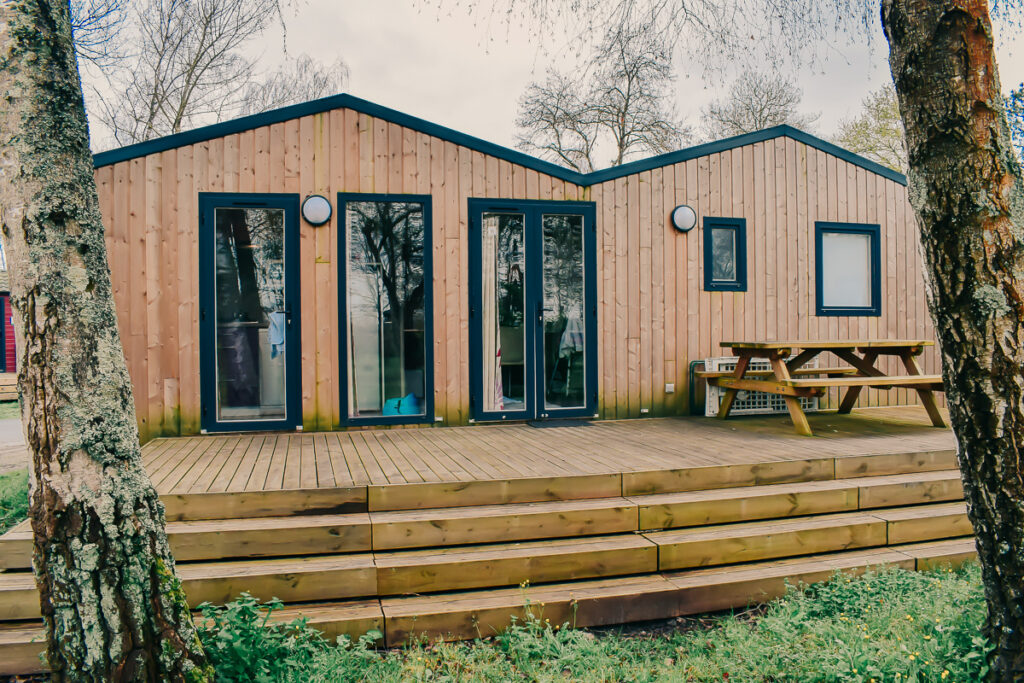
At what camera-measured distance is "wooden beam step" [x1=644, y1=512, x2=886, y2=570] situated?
128 inches

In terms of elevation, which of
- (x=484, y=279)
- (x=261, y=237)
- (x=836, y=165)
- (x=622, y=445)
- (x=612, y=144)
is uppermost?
(x=612, y=144)

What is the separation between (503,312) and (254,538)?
3.23 meters

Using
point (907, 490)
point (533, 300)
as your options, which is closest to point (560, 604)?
point (907, 490)

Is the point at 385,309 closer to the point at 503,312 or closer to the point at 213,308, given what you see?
the point at 503,312

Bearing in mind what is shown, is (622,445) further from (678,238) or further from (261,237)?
(261,237)

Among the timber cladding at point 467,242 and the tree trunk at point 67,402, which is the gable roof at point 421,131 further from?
the tree trunk at point 67,402

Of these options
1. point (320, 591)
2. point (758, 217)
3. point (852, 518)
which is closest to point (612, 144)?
point (758, 217)

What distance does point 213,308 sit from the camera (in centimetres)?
523

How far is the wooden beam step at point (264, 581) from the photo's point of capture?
8.88 ft

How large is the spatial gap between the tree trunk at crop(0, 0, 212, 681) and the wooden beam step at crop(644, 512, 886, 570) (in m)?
2.25

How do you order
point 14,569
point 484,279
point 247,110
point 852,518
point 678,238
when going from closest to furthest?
point 14,569 < point 852,518 < point 484,279 < point 678,238 < point 247,110

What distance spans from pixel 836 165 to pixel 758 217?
3.66 feet

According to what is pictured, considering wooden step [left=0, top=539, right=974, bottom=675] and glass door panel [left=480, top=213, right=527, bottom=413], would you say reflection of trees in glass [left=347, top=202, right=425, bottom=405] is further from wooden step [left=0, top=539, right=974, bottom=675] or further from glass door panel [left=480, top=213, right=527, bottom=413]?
wooden step [left=0, top=539, right=974, bottom=675]

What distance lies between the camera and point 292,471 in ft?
12.3
